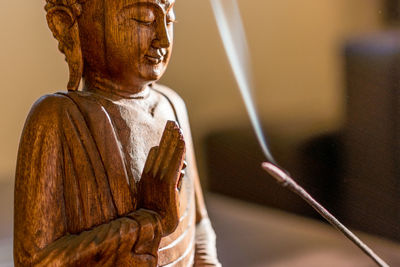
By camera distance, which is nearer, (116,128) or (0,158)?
(116,128)

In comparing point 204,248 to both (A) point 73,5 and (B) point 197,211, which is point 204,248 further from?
(A) point 73,5

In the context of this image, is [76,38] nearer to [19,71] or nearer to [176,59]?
[19,71]

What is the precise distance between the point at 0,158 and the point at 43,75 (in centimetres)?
22

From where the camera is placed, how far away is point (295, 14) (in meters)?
1.70

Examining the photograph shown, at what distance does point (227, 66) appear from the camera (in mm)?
1791

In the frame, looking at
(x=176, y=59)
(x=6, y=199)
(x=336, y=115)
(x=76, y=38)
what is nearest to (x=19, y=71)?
(x=6, y=199)

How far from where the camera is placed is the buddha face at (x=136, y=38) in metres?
0.93

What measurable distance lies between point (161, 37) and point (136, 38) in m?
0.04

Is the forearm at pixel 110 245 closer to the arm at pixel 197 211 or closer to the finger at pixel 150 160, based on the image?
the finger at pixel 150 160

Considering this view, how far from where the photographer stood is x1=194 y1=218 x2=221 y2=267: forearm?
3.61 feet

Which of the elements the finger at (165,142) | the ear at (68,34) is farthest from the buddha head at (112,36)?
the finger at (165,142)

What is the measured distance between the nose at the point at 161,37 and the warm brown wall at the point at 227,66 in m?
0.65

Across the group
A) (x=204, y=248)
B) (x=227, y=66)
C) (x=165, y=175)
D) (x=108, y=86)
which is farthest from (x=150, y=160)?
(x=227, y=66)

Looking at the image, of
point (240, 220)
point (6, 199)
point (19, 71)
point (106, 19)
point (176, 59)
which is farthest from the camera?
point (240, 220)
